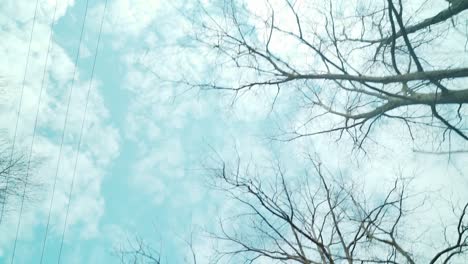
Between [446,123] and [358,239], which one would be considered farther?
[358,239]

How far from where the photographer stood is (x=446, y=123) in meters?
4.51

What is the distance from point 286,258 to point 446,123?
320 centimetres

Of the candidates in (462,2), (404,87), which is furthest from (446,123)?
(462,2)

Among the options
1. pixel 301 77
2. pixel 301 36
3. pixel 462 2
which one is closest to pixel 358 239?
pixel 301 77

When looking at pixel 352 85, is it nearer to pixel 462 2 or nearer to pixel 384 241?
pixel 462 2

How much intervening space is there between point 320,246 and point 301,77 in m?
2.74

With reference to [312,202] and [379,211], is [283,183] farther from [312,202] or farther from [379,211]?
[379,211]

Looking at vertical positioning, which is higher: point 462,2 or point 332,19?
point 332,19

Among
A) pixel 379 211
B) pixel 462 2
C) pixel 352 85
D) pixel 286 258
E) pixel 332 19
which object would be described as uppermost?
pixel 332 19

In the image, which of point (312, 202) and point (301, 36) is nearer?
point (301, 36)

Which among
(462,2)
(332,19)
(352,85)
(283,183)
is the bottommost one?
(283,183)

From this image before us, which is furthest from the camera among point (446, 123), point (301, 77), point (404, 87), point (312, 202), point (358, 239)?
point (312, 202)

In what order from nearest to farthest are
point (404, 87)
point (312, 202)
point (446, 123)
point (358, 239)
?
point (446, 123) → point (404, 87) → point (358, 239) → point (312, 202)

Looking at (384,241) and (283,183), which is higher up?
(283,183)
